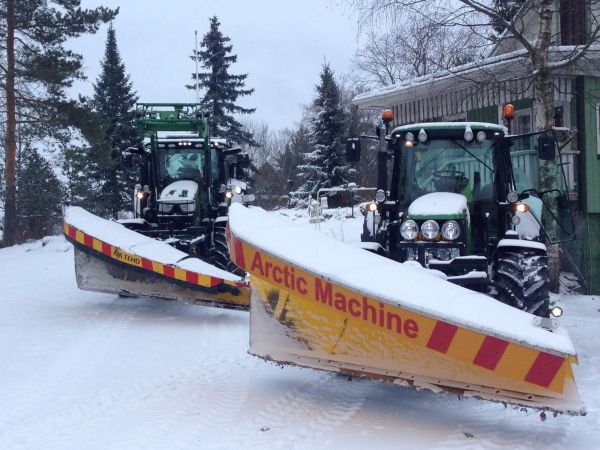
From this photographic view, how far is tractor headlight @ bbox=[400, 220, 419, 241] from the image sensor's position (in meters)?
6.77

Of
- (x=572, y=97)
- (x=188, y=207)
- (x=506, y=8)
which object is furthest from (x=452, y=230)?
(x=572, y=97)

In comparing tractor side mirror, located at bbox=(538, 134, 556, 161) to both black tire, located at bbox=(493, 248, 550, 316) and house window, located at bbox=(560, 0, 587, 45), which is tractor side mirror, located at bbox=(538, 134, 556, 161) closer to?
black tire, located at bbox=(493, 248, 550, 316)

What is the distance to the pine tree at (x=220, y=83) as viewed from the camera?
38812 mm

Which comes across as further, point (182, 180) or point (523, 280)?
point (182, 180)

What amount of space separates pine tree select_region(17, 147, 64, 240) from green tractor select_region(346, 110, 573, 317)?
2297cm

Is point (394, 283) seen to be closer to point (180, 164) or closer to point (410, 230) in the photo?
point (410, 230)

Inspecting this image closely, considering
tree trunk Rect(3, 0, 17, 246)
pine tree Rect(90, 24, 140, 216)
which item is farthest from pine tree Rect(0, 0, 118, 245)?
pine tree Rect(90, 24, 140, 216)

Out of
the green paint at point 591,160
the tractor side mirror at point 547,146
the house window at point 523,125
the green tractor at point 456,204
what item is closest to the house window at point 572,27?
the house window at point 523,125

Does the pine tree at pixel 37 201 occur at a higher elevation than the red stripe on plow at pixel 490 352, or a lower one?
higher

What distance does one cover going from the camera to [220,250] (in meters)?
11.3

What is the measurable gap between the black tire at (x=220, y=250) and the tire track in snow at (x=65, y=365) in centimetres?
165

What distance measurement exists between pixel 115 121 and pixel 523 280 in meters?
33.4

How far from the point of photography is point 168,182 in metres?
12.3

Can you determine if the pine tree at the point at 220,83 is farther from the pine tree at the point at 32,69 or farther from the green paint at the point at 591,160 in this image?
the green paint at the point at 591,160
